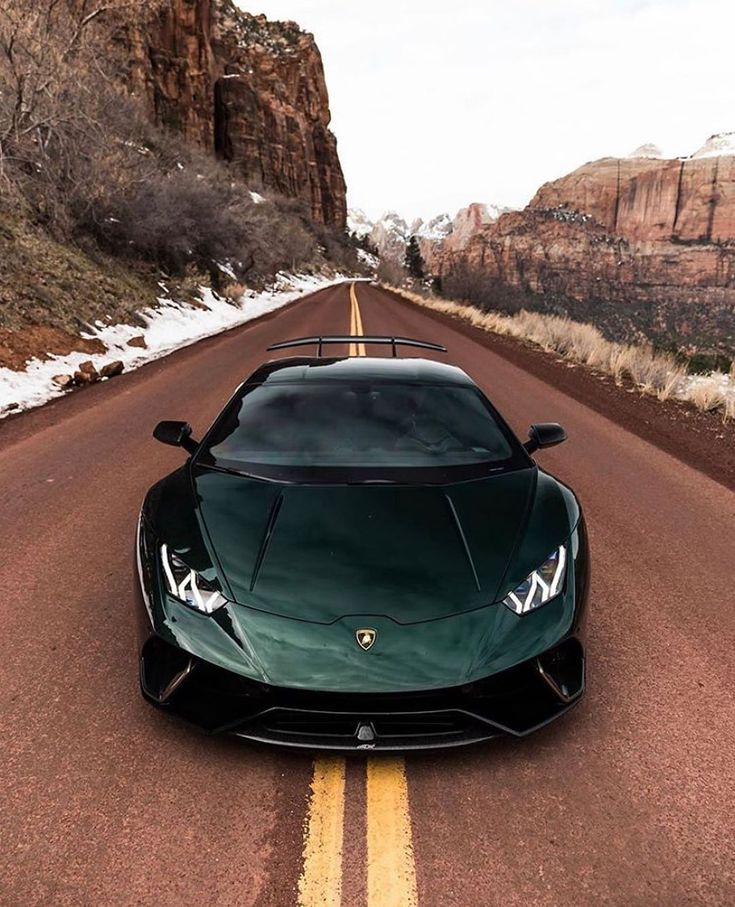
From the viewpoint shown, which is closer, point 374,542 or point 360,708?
point 360,708

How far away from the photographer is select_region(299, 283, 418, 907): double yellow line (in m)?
1.70

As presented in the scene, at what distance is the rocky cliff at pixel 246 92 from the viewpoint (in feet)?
173

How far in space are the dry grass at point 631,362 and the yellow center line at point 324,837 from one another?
7.83 metres

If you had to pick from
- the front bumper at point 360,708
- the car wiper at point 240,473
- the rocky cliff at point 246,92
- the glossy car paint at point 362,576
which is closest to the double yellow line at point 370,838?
the front bumper at point 360,708

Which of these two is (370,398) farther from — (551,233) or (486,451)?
(551,233)

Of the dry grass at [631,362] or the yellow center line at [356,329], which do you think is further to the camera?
the yellow center line at [356,329]

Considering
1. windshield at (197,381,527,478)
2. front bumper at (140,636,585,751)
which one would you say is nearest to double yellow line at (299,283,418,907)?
front bumper at (140,636,585,751)

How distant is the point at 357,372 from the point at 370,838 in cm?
241

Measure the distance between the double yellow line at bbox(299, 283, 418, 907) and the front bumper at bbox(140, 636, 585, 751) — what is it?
0.22 metres

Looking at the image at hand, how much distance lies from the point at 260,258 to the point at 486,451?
99.5 feet

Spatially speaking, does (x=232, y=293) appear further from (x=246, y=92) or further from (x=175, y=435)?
(x=246, y=92)

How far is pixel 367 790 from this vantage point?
2.05m

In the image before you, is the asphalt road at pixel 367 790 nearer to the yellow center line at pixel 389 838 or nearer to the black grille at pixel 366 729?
the yellow center line at pixel 389 838

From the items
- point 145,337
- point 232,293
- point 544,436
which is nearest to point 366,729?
point 544,436
